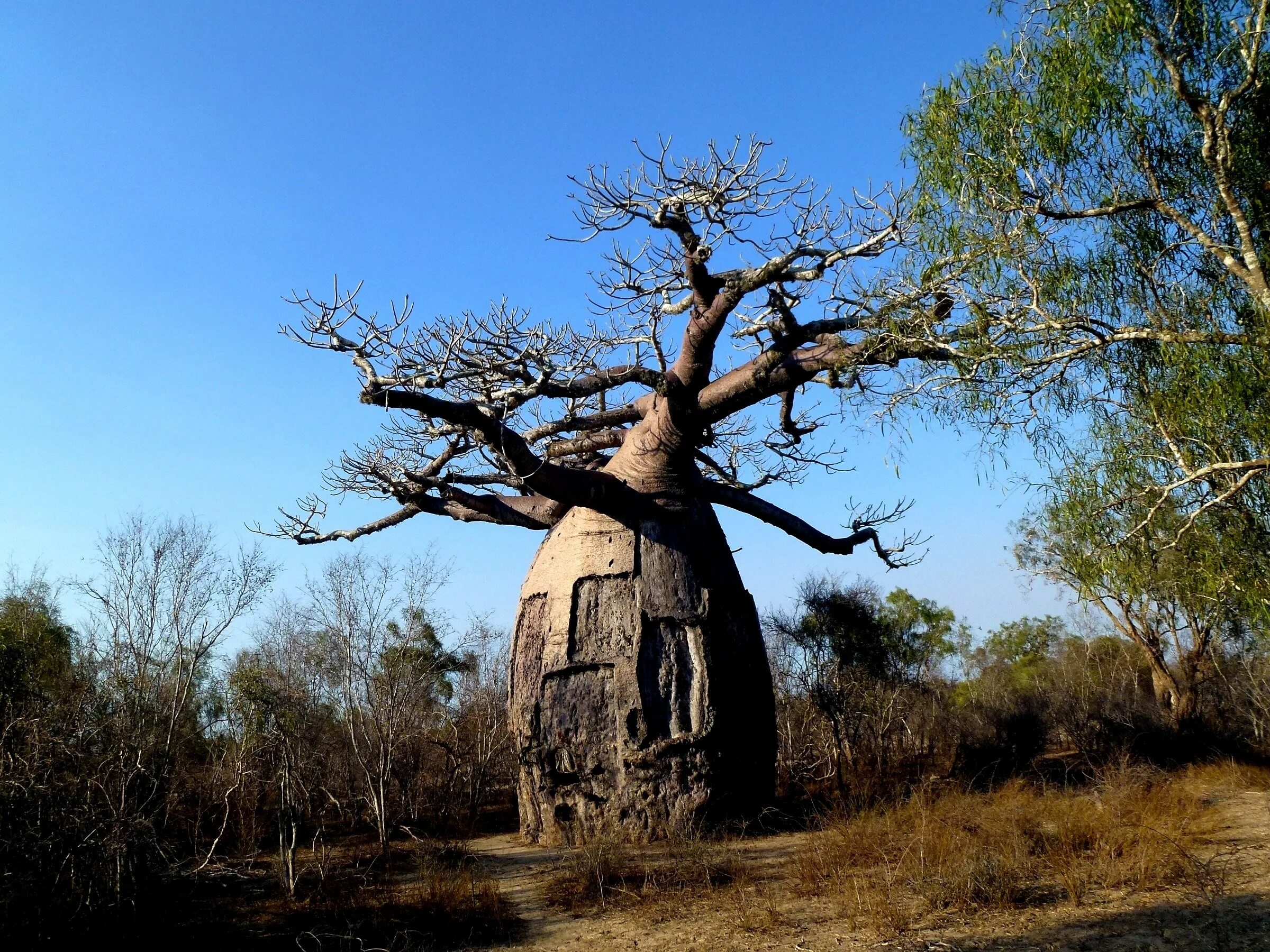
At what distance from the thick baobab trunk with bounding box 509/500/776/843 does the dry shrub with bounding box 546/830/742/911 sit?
0.65 m

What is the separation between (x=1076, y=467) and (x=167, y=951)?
199 inches

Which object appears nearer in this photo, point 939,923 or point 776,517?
point 939,923

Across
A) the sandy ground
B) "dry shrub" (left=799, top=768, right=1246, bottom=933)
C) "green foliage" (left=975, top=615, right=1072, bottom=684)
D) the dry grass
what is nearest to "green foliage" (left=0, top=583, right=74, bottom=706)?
the dry grass

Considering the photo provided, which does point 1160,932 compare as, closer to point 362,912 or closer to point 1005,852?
point 1005,852

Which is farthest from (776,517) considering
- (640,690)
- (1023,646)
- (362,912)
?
(1023,646)

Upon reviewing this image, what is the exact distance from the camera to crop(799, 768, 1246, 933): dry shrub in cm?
394

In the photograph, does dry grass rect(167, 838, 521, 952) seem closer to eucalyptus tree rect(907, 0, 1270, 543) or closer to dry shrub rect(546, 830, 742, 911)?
dry shrub rect(546, 830, 742, 911)

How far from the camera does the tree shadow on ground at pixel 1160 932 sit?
3303 mm

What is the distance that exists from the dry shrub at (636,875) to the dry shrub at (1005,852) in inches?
18.6

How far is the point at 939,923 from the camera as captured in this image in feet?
12.4

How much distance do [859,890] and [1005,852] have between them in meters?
0.72

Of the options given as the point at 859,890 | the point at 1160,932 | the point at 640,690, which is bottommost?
the point at 1160,932

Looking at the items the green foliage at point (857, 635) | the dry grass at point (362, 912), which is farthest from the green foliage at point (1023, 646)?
the dry grass at point (362, 912)

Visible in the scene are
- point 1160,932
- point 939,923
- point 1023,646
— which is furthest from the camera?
point 1023,646
